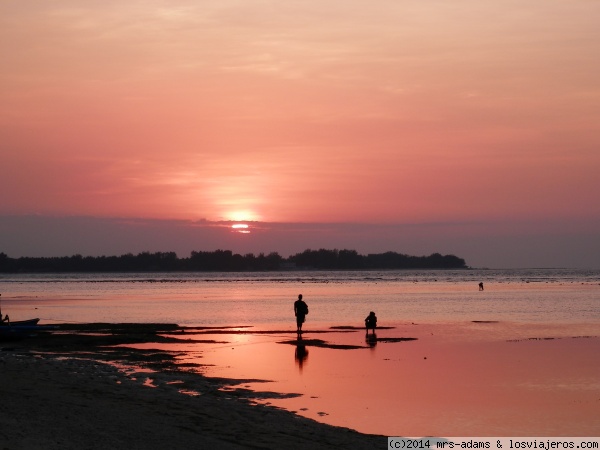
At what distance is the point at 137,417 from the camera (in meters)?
17.0

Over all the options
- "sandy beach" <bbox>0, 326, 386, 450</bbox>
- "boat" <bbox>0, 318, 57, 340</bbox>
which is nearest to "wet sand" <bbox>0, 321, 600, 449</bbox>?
"sandy beach" <bbox>0, 326, 386, 450</bbox>

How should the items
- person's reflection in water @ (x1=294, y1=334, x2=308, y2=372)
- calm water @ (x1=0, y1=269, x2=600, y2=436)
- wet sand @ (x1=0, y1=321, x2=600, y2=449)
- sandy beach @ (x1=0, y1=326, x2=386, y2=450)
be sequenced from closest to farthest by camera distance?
sandy beach @ (x1=0, y1=326, x2=386, y2=450) < wet sand @ (x1=0, y1=321, x2=600, y2=449) < calm water @ (x1=0, y1=269, x2=600, y2=436) < person's reflection in water @ (x1=294, y1=334, x2=308, y2=372)

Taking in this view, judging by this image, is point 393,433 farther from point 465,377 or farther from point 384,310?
point 384,310

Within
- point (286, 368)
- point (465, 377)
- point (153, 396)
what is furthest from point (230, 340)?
point (153, 396)

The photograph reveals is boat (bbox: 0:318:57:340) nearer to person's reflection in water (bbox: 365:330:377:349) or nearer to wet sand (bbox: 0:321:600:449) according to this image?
wet sand (bbox: 0:321:600:449)

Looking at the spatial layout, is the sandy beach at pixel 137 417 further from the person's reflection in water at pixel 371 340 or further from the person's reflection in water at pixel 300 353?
the person's reflection in water at pixel 371 340

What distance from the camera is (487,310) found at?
63.9 m

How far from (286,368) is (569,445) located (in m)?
13.1

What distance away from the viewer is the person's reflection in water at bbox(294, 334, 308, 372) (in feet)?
98.3

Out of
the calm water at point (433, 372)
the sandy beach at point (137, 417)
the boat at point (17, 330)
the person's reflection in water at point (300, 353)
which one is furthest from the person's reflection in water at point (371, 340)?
the boat at point (17, 330)

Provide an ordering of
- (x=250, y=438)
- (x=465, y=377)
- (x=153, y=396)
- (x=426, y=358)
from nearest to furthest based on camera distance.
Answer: (x=250, y=438) → (x=153, y=396) → (x=465, y=377) → (x=426, y=358)

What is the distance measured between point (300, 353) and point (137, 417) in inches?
640

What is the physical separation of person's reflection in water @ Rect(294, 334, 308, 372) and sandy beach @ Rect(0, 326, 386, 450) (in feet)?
19.1

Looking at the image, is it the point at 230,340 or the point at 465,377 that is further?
the point at 230,340
